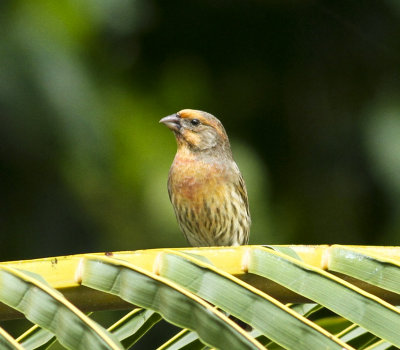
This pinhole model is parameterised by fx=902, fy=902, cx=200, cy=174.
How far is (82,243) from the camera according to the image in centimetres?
674

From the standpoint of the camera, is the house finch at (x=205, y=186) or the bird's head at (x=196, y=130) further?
the bird's head at (x=196, y=130)

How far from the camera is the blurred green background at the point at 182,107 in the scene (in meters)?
5.37

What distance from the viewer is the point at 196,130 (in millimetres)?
5059

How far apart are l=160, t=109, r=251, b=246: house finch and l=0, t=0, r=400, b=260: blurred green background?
80 cm

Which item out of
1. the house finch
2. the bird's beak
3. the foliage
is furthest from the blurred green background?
the foliage

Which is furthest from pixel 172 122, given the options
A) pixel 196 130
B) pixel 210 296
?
pixel 210 296

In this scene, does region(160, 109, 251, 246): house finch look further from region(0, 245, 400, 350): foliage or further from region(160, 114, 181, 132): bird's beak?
region(0, 245, 400, 350): foliage

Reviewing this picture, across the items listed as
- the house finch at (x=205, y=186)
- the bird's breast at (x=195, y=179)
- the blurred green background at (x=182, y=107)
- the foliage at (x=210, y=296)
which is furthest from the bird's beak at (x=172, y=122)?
the foliage at (x=210, y=296)

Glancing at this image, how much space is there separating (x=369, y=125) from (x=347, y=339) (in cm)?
491

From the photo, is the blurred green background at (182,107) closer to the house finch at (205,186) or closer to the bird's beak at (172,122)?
the bird's beak at (172,122)

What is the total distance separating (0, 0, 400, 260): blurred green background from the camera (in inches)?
211

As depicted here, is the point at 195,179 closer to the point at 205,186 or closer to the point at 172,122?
the point at 205,186

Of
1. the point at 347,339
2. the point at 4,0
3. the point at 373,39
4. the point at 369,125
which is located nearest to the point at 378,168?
the point at 369,125

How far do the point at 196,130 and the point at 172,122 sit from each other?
0.15m
